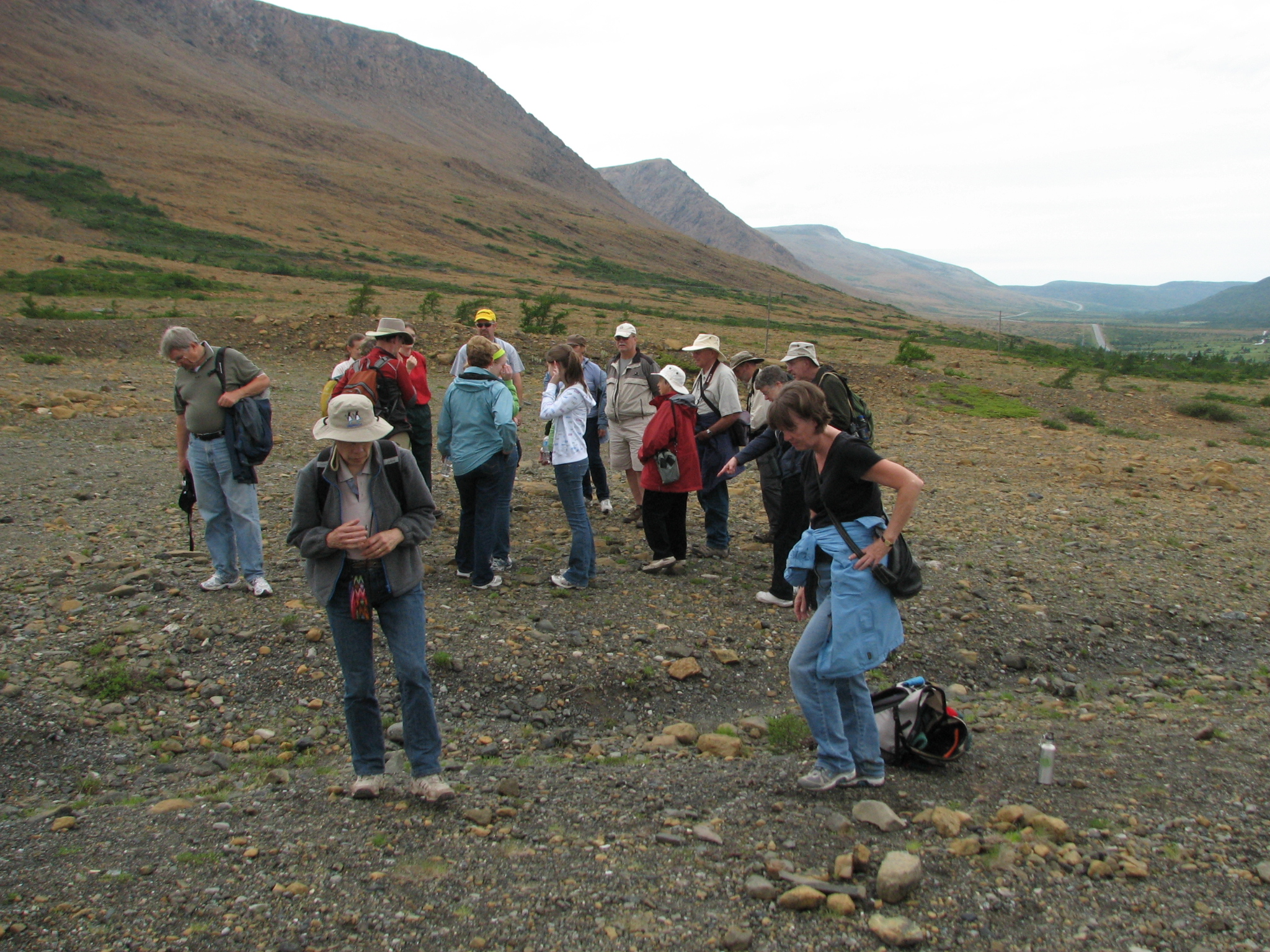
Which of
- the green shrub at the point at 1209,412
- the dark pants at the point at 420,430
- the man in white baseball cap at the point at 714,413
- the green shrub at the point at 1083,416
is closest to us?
the dark pants at the point at 420,430

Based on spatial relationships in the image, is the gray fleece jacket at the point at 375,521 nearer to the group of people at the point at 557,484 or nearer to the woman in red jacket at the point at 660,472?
the group of people at the point at 557,484

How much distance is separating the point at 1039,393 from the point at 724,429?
1691 cm

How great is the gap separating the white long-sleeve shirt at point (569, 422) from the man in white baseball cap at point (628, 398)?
35.8 inches

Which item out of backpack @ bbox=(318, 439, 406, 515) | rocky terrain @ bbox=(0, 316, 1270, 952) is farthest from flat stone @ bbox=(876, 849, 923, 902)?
backpack @ bbox=(318, 439, 406, 515)

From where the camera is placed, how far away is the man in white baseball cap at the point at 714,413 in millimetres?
7250

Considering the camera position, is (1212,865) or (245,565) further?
(245,565)

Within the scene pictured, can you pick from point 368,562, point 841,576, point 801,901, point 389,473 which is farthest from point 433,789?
point 841,576

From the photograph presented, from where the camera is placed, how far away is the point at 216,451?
230 inches

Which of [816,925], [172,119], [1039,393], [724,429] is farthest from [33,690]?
[172,119]

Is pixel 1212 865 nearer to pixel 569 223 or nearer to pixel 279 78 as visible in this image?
pixel 569 223

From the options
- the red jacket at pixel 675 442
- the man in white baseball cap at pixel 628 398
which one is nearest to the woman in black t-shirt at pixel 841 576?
the red jacket at pixel 675 442

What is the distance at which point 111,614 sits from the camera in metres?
5.77

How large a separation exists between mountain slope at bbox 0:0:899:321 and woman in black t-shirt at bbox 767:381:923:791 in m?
41.7

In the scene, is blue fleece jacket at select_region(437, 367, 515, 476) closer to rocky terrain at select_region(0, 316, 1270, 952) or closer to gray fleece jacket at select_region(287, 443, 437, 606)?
rocky terrain at select_region(0, 316, 1270, 952)
